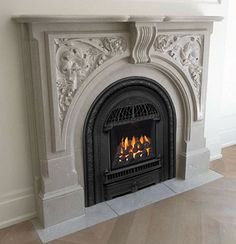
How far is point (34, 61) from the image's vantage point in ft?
6.34

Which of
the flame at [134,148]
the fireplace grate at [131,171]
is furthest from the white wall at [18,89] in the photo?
the flame at [134,148]

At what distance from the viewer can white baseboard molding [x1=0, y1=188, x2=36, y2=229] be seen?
217cm

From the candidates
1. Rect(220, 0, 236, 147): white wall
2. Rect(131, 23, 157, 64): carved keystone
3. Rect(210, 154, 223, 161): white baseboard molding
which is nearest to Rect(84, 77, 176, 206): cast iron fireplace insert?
Rect(131, 23, 157, 64): carved keystone

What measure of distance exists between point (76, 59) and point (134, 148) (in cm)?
88

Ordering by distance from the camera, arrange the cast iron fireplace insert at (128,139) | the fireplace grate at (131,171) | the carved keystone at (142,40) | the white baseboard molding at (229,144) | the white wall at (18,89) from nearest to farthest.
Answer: the white wall at (18,89)
the carved keystone at (142,40)
the cast iron fireplace insert at (128,139)
the fireplace grate at (131,171)
the white baseboard molding at (229,144)

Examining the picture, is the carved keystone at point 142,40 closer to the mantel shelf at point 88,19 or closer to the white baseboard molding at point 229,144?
the mantel shelf at point 88,19

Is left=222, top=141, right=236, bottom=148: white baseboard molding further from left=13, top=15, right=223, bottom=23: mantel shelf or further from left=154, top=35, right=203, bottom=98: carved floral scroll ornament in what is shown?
left=13, top=15, right=223, bottom=23: mantel shelf

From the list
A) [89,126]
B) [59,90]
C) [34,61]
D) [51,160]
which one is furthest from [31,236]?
[34,61]

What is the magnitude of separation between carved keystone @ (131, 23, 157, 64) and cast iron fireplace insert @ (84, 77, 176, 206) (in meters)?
0.17

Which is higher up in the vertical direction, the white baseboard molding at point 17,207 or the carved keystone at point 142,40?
the carved keystone at point 142,40

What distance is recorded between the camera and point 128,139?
250cm

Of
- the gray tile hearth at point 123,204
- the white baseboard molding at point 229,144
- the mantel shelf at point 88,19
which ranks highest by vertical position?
the mantel shelf at point 88,19

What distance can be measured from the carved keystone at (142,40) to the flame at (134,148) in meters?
0.62

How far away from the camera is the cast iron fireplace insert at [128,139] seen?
2299 mm
